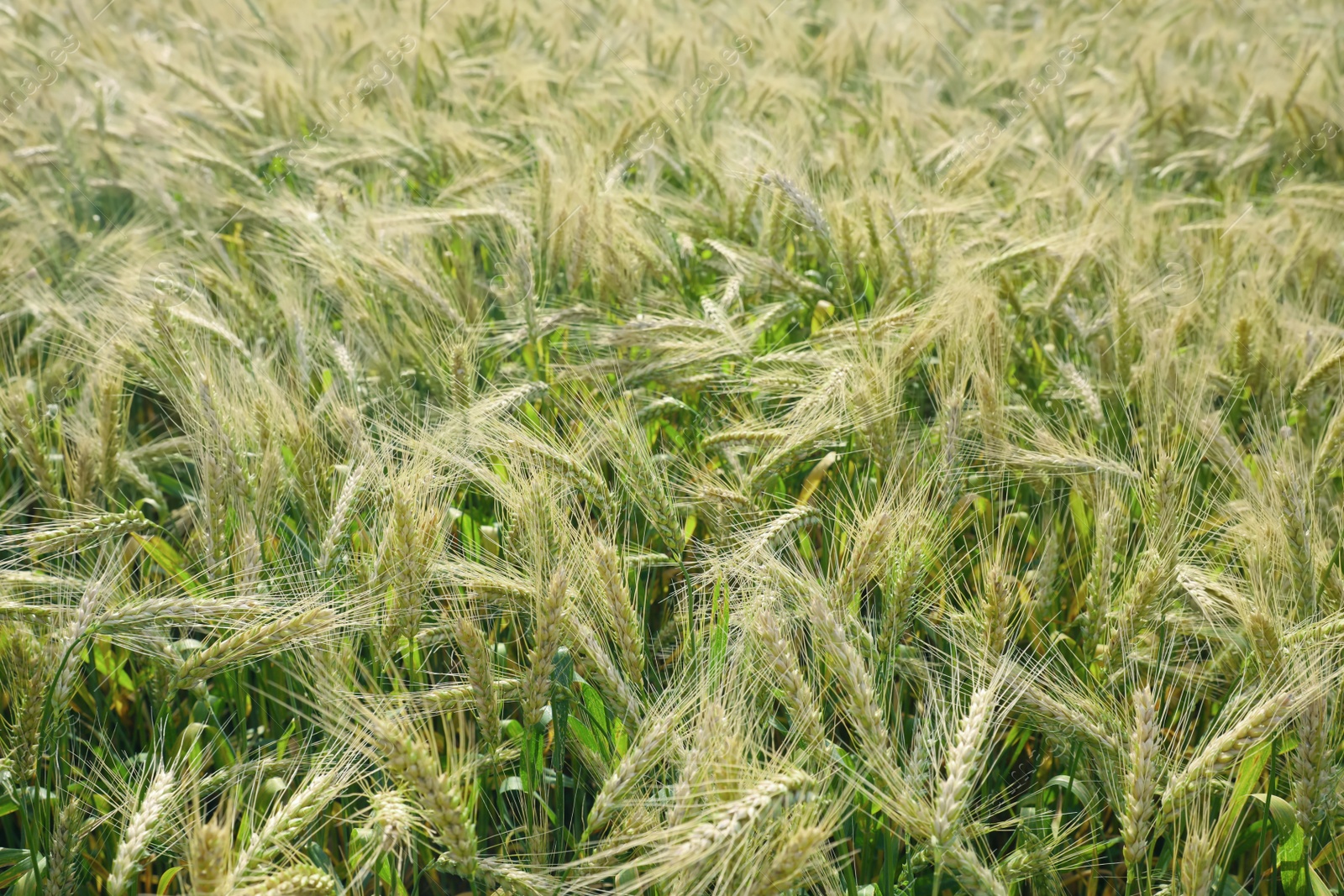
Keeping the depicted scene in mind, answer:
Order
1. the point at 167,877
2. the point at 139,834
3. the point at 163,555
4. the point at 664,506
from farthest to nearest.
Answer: the point at 163,555 < the point at 664,506 < the point at 167,877 < the point at 139,834

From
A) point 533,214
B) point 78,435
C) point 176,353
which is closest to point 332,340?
point 176,353

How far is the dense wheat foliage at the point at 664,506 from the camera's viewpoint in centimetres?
113

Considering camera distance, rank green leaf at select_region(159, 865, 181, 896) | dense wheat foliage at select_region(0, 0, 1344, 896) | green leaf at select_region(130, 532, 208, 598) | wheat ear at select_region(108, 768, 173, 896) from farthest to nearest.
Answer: green leaf at select_region(130, 532, 208, 598)
green leaf at select_region(159, 865, 181, 896)
dense wheat foliage at select_region(0, 0, 1344, 896)
wheat ear at select_region(108, 768, 173, 896)

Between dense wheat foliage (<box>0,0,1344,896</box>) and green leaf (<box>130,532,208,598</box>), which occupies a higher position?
dense wheat foliage (<box>0,0,1344,896</box>)

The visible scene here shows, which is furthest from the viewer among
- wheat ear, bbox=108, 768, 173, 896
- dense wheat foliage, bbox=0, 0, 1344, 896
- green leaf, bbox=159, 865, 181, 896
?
green leaf, bbox=159, 865, 181, 896

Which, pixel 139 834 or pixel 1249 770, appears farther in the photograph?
pixel 1249 770

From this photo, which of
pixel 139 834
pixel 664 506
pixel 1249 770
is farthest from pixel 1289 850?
pixel 139 834

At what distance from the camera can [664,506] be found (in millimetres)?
1517

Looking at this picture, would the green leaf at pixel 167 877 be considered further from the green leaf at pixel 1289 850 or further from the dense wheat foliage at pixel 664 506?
the green leaf at pixel 1289 850

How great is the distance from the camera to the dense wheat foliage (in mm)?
1131

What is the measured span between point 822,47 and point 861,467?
9.82 feet

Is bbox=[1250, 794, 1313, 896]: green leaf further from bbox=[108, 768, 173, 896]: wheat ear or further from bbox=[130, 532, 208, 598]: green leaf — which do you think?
bbox=[130, 532, 208, 598]: green leaf

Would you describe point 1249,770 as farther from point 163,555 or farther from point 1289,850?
point 163,555

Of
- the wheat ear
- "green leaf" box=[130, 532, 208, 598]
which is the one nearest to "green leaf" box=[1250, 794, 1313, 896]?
the wheat ear
